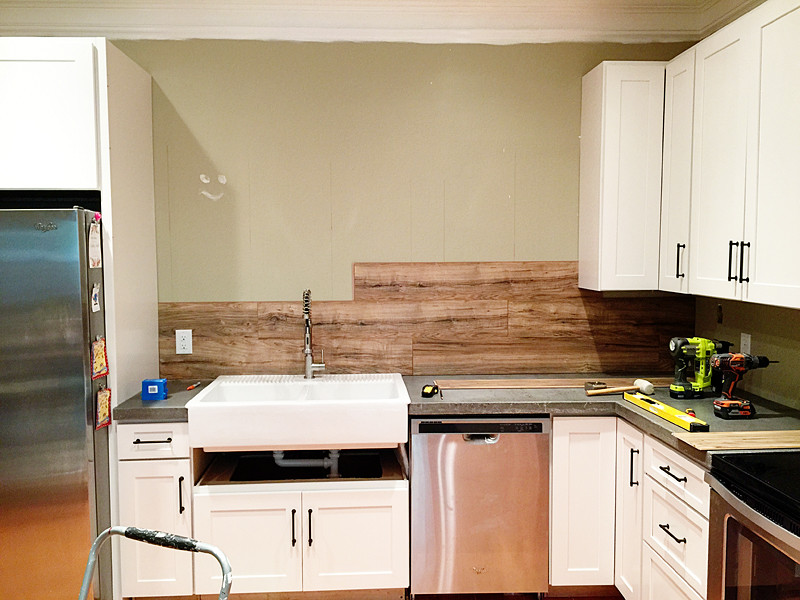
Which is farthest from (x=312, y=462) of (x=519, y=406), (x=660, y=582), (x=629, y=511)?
(x=660, y=582)

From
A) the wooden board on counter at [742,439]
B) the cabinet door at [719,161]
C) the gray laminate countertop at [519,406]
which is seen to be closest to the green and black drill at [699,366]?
the gray laminate countertop at [519,406]

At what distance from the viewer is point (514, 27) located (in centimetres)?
304

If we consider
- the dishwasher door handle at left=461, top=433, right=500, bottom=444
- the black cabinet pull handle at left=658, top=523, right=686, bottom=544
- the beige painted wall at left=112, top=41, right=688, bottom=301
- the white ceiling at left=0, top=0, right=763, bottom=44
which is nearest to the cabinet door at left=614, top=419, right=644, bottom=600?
the black cabinet pull handle at left=658, top=523, right=686, bottom=544

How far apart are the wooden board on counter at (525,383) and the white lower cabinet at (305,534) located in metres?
0.54

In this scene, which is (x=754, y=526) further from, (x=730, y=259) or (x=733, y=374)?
(x=730, y=259)

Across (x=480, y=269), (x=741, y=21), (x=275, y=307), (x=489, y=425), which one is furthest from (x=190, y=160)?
(x=741, y=21)

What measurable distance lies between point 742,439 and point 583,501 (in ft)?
2.67

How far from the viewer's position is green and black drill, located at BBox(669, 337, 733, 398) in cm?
257

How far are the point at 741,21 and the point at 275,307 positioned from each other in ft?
7.40

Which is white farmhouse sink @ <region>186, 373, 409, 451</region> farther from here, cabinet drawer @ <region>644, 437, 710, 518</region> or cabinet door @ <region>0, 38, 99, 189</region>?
cabinet door @ <region>0, 38, 99, 189</region>

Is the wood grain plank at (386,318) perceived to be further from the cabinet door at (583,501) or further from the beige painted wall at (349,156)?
the cabinet door at (583,501)

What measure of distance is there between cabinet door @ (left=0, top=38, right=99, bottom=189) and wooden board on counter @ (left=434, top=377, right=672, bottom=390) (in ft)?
5.87

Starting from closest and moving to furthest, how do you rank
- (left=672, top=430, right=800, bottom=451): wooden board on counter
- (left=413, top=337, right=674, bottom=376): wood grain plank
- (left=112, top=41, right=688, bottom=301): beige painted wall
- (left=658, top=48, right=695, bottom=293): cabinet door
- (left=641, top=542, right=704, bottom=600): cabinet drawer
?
(left=672, top=430, right=800, bottom=451): wooden board on counter → (left=641, top=542, right=704, bottom=600): cabinet drawer → (left=658, top=48, right=695, bottom=293): cabinet door → (left=112, top=41, right=688, bottom=301): beige painted wall → (left=413, top=337, right=674, bottom=376): wood grain plank

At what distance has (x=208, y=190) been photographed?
120 inches
